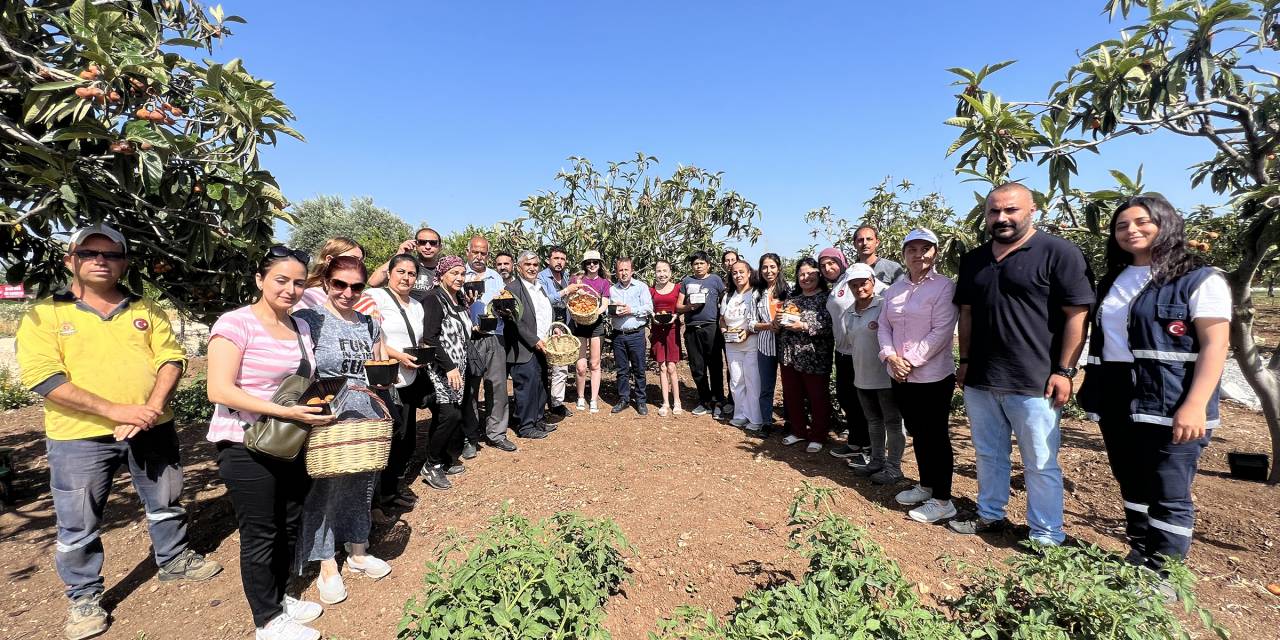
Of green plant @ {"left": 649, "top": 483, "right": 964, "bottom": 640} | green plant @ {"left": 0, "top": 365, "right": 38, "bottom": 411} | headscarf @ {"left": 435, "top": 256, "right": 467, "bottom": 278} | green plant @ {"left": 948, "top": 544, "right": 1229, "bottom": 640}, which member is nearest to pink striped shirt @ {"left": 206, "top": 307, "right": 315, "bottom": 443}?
headscarf @ {"left": 435, "top": 256, "right": 467, "bottom": 278}

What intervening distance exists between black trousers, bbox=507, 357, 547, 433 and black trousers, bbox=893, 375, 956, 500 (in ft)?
11.4

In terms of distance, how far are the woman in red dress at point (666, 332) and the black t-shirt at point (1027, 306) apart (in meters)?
3.66

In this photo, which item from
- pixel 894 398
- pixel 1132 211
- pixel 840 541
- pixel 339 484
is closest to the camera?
pixel 840 541

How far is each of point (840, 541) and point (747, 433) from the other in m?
3.29

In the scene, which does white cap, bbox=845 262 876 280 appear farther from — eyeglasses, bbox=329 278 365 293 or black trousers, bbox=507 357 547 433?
eyeglasses, bbox=329 278 365 293

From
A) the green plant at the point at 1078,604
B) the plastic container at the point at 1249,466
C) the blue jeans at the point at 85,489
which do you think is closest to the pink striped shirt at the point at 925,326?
the green plant at the point at 1078,604

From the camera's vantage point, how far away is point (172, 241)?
3018 millimetres

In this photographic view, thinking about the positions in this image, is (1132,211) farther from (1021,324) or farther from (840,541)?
(840,541)

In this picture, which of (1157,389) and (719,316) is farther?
(719,316)

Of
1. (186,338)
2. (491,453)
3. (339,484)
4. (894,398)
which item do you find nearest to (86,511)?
(339,484)

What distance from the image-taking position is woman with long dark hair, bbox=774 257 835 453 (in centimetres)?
476

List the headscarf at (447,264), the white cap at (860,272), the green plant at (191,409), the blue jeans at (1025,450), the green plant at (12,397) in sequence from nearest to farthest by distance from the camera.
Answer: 1. the blue jeans at (1025,450)
2. the white cap at (860,272)
3. the headscarf at (447,264)
4. the green plant at (191,409)
5. the green plant at (12,397)

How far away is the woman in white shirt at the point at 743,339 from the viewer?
18.2 feet

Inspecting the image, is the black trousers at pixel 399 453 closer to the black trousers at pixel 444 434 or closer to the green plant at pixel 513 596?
the black trousers at pixel 444 434
